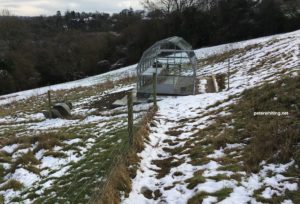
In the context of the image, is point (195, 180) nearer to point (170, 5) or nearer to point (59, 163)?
point (59, 163)

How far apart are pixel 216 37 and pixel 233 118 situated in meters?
44.6

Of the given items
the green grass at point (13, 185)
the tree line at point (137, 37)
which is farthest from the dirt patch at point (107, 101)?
the tree line at point (137, 37)

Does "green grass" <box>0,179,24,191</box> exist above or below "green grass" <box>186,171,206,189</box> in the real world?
below

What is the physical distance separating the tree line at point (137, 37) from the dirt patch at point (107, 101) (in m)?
32.3

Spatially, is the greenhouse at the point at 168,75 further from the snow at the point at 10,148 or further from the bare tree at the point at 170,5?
the bare tree at the point at 170,5

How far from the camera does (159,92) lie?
818 inches

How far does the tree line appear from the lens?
49844 mm

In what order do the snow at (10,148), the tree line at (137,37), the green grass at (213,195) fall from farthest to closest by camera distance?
the tree line at (137,37) < the snow at (10,148) < the green grass at (213,195)

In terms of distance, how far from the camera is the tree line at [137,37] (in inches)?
1962

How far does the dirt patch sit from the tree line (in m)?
32.3

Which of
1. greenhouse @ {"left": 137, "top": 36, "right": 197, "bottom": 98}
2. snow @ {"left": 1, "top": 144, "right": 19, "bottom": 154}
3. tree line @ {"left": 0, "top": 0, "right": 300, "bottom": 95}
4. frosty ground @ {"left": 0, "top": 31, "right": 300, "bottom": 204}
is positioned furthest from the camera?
tree line @ {"left": 0, "top": 0, "right": 300, "bottom": 95}

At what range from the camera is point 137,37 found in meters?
63.0

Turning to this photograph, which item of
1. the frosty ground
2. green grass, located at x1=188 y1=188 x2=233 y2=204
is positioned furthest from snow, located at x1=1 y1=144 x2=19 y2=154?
green grass, located at x1=188 y1=188 x2=233 y2=204

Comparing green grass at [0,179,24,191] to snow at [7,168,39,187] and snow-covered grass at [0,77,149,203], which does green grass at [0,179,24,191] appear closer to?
snow-covered grass at [0,77,149,203]
